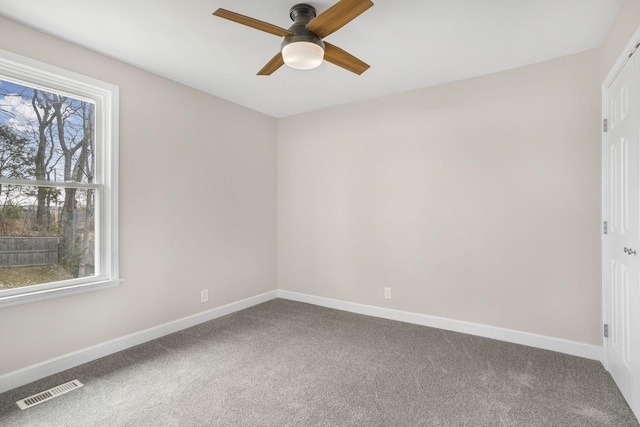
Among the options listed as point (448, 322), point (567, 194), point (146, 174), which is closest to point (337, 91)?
point (146, 174)

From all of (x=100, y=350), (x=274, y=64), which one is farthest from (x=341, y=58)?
(x=100, y=350)

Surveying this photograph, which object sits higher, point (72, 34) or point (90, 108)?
point (72, 34)

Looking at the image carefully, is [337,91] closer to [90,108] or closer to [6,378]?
[90,108]

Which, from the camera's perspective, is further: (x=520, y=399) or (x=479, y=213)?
(x=479, y=213)

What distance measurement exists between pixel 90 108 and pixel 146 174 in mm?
671

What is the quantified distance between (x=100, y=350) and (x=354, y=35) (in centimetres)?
320

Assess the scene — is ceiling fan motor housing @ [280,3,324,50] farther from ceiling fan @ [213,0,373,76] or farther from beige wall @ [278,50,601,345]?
beige wall @ [278,50,601,345]

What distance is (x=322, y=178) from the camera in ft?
13.8

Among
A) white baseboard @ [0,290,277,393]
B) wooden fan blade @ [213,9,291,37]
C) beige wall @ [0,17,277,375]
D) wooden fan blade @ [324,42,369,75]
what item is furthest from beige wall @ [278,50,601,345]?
wooden fan blade @ [213,9,291,37]

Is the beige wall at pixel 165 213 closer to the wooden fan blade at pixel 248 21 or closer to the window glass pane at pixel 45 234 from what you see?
the window glass pane at pixel 45 234

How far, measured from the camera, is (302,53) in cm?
200

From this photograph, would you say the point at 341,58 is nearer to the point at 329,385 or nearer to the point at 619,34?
the point at 619,34

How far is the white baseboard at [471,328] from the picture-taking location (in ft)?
8.96

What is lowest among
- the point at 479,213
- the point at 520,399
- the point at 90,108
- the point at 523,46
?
the point at 520,399
